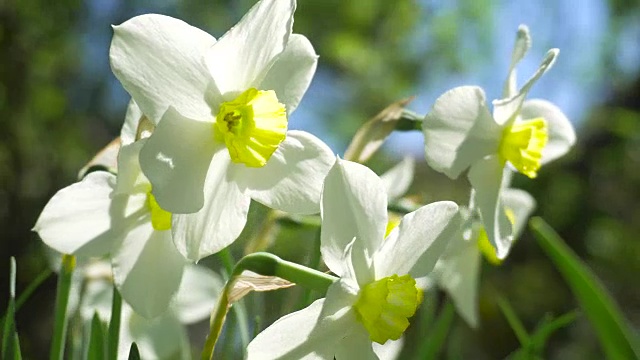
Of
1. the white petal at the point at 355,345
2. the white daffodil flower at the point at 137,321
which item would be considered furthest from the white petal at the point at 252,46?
the white daffodil flower at the point at 137,321

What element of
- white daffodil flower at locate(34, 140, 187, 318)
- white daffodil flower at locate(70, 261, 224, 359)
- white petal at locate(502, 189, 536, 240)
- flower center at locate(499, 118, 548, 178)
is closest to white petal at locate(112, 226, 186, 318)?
white daffodil flower at locate(34, 140, 187, 318)

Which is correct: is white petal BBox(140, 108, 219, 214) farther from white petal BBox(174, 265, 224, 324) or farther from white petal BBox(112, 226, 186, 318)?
white petal BBox(174, 265, 224, 324)

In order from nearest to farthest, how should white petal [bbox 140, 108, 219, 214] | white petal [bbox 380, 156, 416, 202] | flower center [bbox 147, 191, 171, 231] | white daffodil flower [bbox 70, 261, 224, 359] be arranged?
white petal [bbox 140, 108, 219, 214], flower center [bbox 147, 191, 171, 231], white daffodil flower [bbox 70, 261, 224, 359], white petal [bbox 380, 156, 416, 202]

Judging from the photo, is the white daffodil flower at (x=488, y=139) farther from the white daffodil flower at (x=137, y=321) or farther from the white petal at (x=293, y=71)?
the white daffodil flower at (x=137, y=321)

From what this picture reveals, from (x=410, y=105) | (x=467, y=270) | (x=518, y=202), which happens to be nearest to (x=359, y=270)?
(x=467, y=270)

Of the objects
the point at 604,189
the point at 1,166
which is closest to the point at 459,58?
the point at 604,189

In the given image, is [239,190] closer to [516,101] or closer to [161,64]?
[161,64]

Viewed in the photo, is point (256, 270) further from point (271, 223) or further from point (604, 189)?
point (604, 189)
